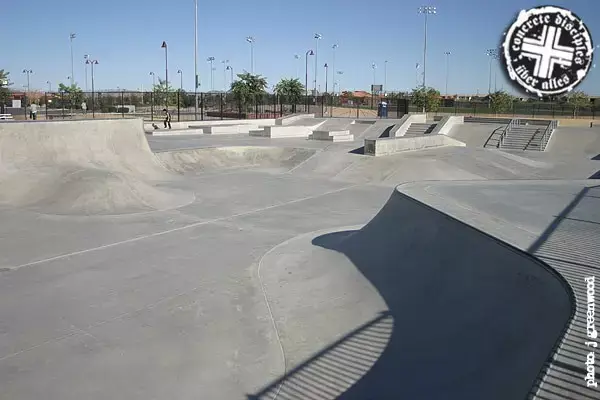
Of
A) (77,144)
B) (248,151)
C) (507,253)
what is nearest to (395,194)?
(507,253)

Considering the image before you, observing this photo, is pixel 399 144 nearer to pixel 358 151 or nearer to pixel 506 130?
pixel 358 151

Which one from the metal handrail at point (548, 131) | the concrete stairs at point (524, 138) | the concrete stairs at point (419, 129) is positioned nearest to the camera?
the metal handrail at point (548, 131)

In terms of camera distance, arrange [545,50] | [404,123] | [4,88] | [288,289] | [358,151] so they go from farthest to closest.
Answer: [4,88], [404,123], [358,151], [545,50], [288,289]

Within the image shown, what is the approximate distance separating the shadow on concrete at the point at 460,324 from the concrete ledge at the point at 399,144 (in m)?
14.4

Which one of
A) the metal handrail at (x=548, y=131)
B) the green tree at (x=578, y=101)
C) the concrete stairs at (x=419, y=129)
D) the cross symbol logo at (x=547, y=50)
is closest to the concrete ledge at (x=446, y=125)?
the concrete stairs at (x=419, y=129)

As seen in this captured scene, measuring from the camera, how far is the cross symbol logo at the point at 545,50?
927 centimetres

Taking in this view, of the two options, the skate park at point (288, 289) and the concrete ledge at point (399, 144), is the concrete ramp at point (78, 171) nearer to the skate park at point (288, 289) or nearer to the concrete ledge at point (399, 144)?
the skate park at point (288, 289)

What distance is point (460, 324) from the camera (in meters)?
5.28

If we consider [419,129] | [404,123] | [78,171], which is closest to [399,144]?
[404,123]

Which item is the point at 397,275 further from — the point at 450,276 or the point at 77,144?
the point at 77,144

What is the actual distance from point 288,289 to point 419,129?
25.7 meters

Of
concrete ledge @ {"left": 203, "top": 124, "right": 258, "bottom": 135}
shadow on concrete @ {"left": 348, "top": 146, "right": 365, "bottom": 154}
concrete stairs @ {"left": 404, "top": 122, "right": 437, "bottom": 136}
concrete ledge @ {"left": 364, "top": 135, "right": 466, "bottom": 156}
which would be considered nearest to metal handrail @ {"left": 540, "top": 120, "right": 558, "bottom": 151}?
concrete ledge @ {"left": 364, "top": 135, "right": 466, "bottom": 156}

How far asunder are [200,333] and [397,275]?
2965 millimetres

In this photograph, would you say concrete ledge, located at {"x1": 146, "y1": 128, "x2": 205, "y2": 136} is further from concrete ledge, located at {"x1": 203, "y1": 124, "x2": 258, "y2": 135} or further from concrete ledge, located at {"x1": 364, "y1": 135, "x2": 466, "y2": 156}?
concrete ledge, located at {"x1": 364, "y1": 135, "x2": 466, "y2": 156}
